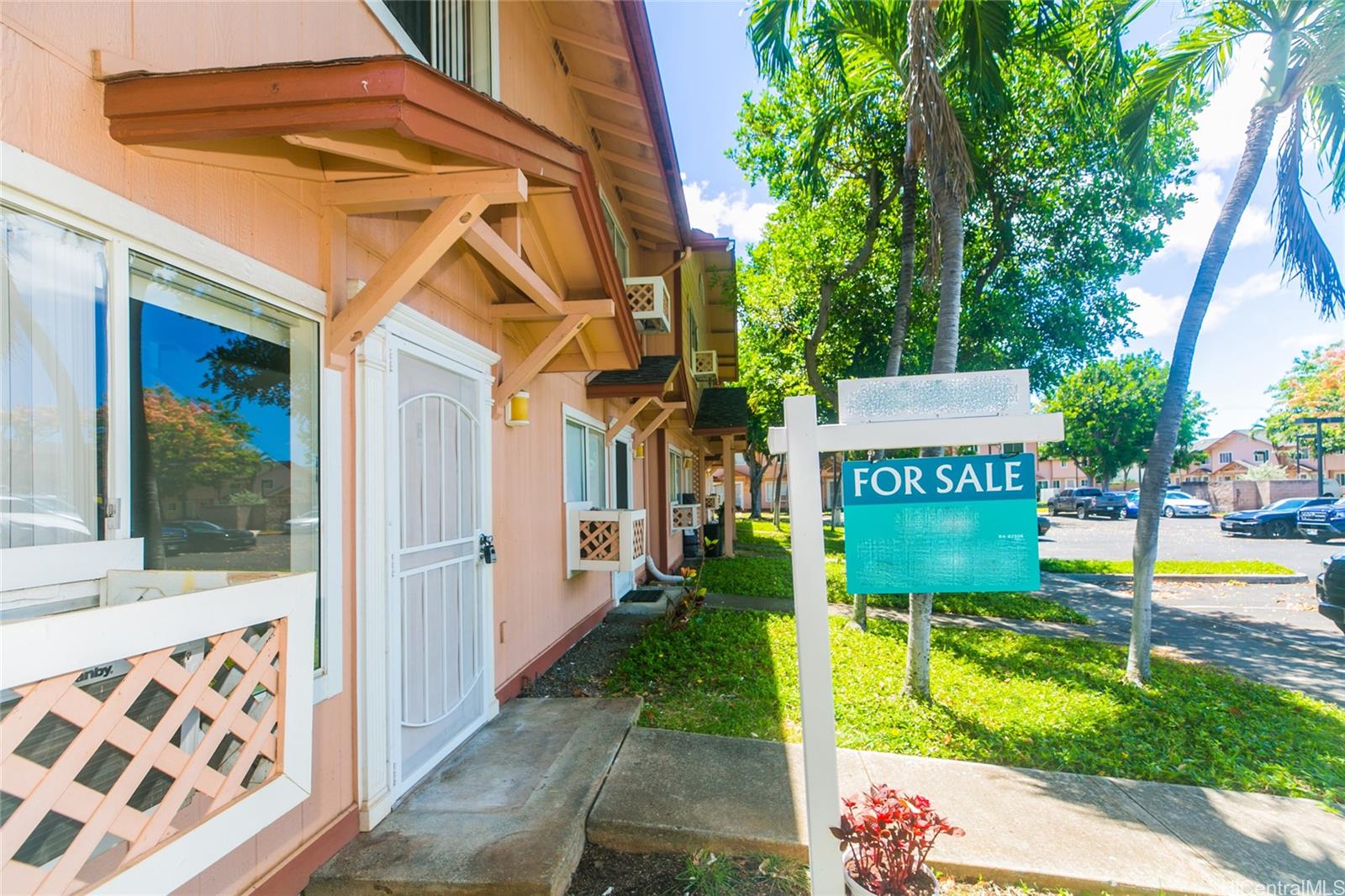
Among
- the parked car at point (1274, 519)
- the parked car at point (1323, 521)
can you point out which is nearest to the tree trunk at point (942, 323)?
the parked car at point (1323, 521)

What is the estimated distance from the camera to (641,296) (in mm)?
8031

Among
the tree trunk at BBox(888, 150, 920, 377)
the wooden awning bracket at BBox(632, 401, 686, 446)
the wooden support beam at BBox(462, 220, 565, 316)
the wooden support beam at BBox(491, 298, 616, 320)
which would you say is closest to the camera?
the wooden support beam at BBox(462, 220, 565, 316)

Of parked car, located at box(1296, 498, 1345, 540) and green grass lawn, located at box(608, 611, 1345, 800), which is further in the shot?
parked car, located at box(1296, 498, 1345, 540)

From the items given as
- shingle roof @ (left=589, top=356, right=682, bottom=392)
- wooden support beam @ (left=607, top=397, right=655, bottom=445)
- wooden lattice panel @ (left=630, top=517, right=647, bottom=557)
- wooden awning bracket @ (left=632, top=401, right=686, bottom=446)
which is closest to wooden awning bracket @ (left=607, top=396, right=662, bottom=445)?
wooden support beam @ (left=607, top=397, right=655, bottom=445)

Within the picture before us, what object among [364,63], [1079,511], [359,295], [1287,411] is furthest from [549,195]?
[1287,411]

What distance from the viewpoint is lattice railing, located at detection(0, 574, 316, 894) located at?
1.13 m

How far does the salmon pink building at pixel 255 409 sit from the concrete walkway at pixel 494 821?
159mm

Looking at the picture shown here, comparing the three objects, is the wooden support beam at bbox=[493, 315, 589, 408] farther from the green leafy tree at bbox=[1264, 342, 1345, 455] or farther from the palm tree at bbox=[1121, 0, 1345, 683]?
the green leafy tree at bbox=[1264, 342, 1345, 455]

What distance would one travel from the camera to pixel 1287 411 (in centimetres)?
3325

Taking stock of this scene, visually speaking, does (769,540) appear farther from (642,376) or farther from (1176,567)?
(642,376)

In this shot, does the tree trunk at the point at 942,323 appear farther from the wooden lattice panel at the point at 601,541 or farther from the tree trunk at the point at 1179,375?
the wooden lattice panel at the point at 601,541

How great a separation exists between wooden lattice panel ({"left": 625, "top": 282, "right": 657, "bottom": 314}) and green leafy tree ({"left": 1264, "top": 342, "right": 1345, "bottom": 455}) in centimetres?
3688

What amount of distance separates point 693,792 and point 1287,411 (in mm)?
44988

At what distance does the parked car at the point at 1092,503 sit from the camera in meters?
31.6
